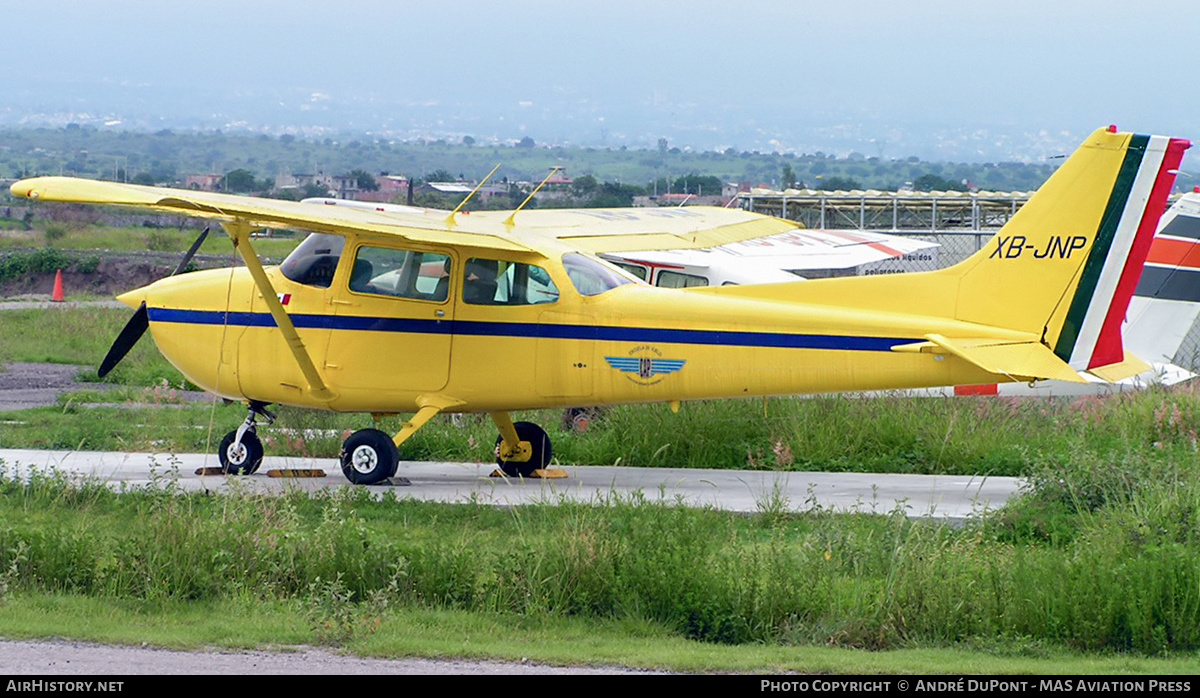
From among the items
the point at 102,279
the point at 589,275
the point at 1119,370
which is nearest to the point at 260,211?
the point at 589,275

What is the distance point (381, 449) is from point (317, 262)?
1.84 metres

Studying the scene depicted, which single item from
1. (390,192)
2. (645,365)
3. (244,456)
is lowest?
(244,456)

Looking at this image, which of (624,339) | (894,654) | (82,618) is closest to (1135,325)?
(624,339)

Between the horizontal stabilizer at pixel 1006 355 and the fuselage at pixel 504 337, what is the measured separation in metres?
0.36

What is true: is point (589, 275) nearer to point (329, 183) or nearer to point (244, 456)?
point (244, 456)

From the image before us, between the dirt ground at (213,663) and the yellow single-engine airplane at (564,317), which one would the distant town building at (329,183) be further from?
the dirt ground at (213,663)

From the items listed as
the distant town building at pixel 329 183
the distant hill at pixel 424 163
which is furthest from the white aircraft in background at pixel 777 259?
the distant hill at pixel 424 163

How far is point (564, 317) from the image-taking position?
42.9 feet

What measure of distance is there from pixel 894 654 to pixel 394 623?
2815 millimetres

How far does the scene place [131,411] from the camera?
1836 cm

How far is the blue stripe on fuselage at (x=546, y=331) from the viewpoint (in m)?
12.4

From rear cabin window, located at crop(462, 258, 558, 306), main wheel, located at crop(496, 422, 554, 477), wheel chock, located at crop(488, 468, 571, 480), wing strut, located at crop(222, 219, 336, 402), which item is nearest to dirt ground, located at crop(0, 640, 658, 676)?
wing strut, located at crop(222, 219, 336, 402)

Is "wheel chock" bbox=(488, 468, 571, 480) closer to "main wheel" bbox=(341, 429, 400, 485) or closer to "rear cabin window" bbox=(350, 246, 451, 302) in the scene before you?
"main wheel" bbox=(341, 429, 400, 485)
